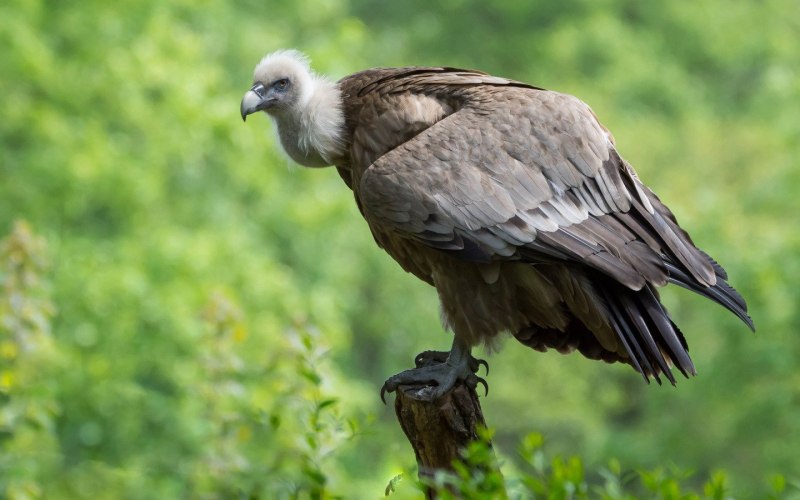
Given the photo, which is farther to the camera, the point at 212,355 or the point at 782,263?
the point at 782,263

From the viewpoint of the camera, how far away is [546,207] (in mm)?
4703

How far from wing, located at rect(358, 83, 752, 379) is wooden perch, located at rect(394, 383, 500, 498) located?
55 centimetres

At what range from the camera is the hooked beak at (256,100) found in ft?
17.2

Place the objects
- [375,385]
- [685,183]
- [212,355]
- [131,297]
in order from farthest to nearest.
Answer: [375,385] < [685,183] < [131,297] < [212,355]

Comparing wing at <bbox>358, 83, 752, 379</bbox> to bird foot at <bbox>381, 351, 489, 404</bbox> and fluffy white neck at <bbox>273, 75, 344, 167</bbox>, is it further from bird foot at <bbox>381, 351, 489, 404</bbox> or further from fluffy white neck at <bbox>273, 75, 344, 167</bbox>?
bird foot at <bbox>381, 351, 489, 404</bbox>

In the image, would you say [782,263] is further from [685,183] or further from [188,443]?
[188,443]

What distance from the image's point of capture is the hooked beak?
5.25 m

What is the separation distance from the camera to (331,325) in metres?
14.1

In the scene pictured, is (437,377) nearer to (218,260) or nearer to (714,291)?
(714,291)

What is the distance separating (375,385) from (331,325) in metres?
8.04

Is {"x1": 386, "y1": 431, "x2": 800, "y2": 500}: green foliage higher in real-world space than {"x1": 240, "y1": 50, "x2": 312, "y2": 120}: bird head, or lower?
lower

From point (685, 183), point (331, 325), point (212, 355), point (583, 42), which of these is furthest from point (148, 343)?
point (583, 42)

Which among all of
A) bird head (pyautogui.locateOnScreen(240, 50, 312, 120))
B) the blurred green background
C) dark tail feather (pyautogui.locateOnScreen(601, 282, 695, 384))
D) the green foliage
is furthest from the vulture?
the blurred green background

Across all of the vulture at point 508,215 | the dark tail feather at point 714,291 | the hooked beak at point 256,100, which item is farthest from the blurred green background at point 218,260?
the dark tail feather at point 714,291
